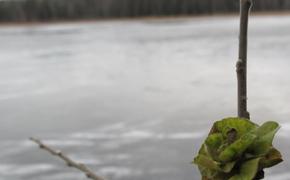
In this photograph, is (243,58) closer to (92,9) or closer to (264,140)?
(264,140)

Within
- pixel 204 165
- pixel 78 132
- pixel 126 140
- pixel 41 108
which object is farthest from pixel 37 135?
pixel 204 165

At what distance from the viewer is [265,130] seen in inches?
23.2

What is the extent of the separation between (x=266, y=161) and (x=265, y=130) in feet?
0.11

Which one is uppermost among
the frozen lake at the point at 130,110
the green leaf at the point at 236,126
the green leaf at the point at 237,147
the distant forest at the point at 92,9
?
the green leaf at the point at 236,126

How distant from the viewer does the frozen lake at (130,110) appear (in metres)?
5.24

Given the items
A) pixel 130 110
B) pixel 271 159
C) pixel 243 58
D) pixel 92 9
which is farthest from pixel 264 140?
pixel 92 9

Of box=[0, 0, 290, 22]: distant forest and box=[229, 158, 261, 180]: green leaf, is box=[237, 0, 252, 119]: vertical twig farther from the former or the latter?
box=[0, 0, 290, 22]: distant forest

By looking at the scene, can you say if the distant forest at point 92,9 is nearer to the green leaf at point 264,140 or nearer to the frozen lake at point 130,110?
the frozen lake at point 130,110

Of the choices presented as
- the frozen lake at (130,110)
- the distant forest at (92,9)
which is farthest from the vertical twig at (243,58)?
the distant forest at (92,9)

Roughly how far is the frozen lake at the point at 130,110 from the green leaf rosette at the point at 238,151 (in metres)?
4.01

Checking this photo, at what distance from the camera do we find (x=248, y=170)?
567 millimetres

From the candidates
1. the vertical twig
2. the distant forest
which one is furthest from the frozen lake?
the distant forest

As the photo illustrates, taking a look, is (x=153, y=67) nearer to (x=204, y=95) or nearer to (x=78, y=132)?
(x=204, y=95)

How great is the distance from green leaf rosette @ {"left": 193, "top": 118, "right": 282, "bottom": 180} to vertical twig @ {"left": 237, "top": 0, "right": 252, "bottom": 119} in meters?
0.08
